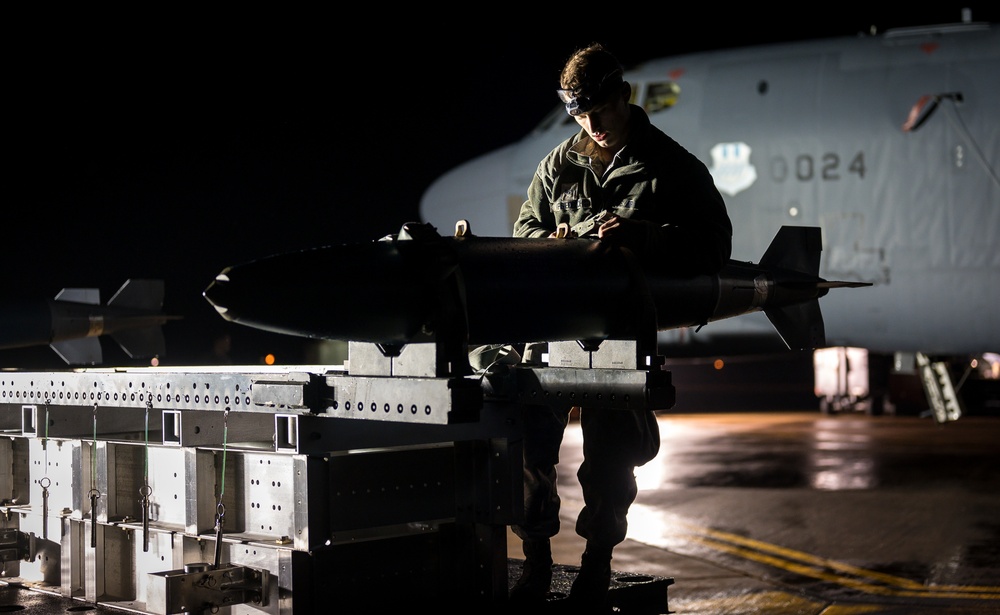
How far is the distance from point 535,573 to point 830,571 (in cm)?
437

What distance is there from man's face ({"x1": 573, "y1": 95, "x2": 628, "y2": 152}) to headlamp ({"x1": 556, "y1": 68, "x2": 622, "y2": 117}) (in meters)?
0.03

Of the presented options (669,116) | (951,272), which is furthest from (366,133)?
(951,272)

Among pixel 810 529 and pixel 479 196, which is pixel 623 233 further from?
pixel 479 196

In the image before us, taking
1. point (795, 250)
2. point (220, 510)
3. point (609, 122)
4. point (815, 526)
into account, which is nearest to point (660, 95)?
point (815, 526)

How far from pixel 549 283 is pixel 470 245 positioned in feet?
1.02

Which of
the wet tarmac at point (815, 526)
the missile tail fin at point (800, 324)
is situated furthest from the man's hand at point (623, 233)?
the wet tarmac at point (815, 526)

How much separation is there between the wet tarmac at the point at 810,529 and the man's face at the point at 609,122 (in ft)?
5.99

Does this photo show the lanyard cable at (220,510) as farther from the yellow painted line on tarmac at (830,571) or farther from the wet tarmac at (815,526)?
the yellow painted line on tarmac at (830,571)

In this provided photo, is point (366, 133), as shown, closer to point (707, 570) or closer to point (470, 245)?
point (707, 570)

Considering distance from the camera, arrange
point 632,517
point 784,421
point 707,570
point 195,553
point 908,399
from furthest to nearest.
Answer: point 908,399 < point 784,421 < point 632,517 < point 707,570 < point 195,553

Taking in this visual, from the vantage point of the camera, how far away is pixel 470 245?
389cm

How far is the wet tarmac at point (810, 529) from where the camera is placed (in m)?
7.38

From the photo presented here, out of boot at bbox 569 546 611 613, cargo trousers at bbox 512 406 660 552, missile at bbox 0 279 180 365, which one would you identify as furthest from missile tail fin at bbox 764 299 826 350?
missile at bbox 0 279 180 365

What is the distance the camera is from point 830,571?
26.6ft
